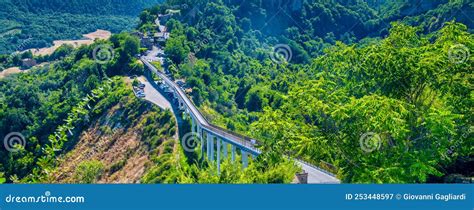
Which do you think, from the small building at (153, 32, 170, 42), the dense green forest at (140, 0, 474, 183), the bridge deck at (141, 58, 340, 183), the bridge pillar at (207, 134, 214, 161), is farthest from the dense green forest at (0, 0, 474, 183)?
the small building at (153, 32, 170, 42)

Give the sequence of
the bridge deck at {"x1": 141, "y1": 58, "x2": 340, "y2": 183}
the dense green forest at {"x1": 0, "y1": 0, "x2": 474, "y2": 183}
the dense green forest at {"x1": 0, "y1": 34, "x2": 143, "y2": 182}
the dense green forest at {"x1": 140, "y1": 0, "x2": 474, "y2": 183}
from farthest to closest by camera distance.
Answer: the dense green forest at {"x1": 0, "y1": 34, "x2": 143, "y2": 182} < the bridge deck at {"x1": 141, "y1": 58, "x2": 340, "y2": 183} < the dense green forest at {"x1": 0, "y1": 0, "x2": 474, "y2": 183} < the dense green forest at {"x1": 140, "y1": 0, "x2": 474, "y2": 183}

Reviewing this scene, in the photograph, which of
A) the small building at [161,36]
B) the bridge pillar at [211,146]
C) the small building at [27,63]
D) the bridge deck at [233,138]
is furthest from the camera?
the small building at [27,63]

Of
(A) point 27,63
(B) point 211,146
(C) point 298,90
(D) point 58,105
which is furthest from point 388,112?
(A) point 27,63

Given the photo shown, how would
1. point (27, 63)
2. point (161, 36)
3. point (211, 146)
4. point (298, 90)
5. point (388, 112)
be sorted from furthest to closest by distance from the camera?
point (27, 63) → point (161, 36) → point (211, 146) → point (298, 90) → point (388, 112)

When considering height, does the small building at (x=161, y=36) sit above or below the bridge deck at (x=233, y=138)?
above

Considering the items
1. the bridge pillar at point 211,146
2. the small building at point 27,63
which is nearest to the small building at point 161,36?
the bridge pillar at point 211,146

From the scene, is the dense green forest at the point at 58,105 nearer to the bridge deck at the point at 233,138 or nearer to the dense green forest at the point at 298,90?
the dense green forest at the point at 298,90

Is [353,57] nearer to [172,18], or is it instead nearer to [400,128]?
[400,128]

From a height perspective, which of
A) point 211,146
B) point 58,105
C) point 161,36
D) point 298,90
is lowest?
point 298,90

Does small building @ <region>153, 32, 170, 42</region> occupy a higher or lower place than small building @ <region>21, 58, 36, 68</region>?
lower

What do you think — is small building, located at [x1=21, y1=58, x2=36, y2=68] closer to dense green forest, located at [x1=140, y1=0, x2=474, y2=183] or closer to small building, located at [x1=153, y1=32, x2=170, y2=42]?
small building, located at [x1=153, y1=32, x2=170, y2=42]

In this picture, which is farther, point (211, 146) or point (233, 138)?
point (211, 146)

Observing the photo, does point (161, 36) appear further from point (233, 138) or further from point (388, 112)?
point (388, 112)
